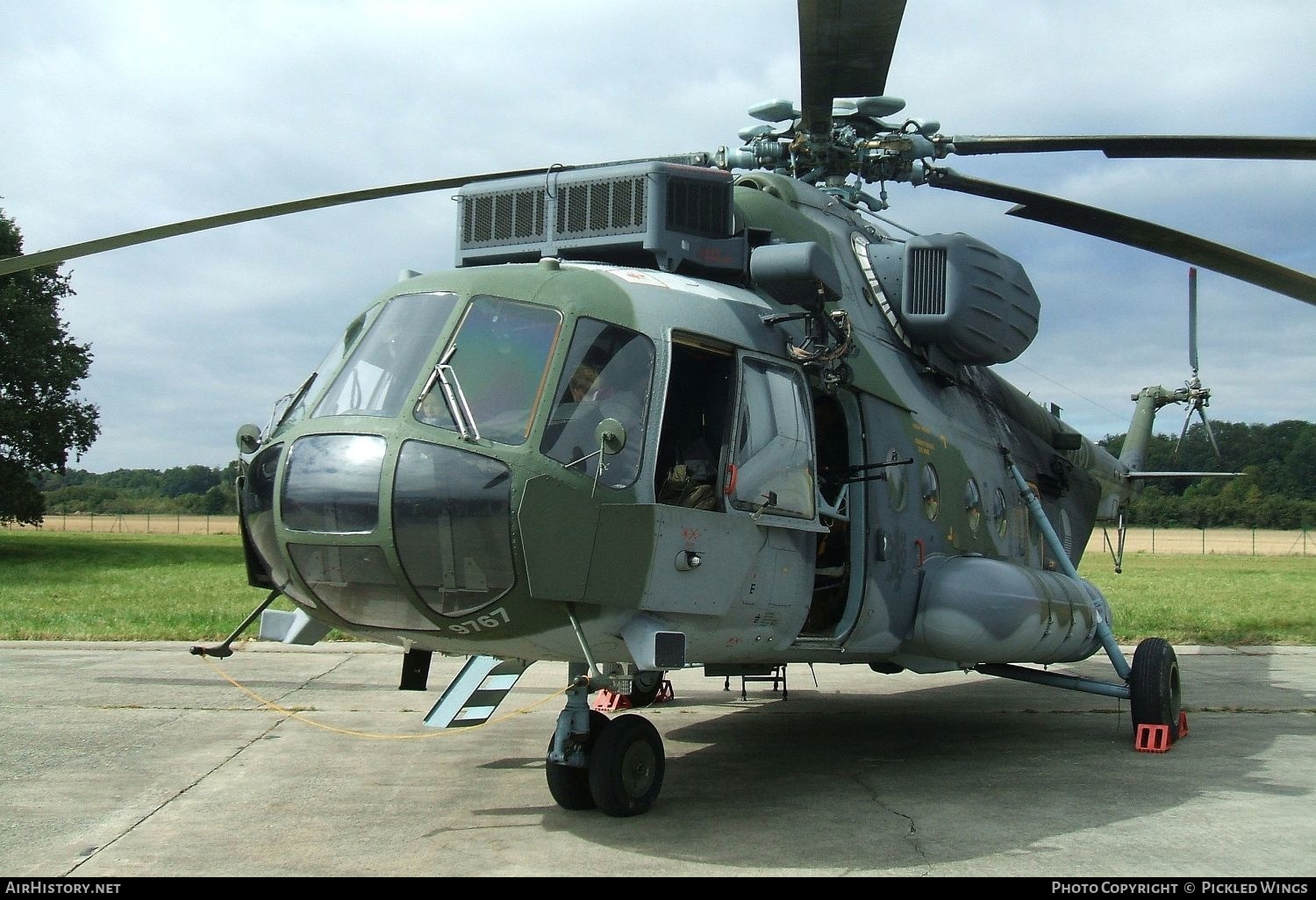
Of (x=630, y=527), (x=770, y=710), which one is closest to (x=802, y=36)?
(x=630, y=527)

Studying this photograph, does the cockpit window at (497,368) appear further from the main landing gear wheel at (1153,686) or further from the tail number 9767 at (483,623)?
the main landing gear wheel at (1153,686)

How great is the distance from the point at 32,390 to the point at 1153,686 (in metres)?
39.2

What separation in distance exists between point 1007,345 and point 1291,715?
4.74m

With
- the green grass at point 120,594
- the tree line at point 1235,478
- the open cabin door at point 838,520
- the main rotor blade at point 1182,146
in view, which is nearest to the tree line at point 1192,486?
the tree line at point 1235,478

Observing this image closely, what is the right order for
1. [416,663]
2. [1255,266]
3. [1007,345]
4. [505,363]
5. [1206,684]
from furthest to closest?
[1206,684]
[1007,345]
[1255,266]
[416,663]
[505,363]

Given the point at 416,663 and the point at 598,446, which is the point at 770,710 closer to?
the point at 416,663

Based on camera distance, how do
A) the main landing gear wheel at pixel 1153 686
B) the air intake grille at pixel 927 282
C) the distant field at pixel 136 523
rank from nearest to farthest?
the air intake grille at pixel 927 282 → the main landing gear wheel at pixel 1153 686 → the distant field at pixel 136 523

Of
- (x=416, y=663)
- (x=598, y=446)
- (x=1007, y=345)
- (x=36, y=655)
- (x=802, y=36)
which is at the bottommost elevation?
(x=36, y=655)

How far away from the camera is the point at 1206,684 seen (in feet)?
43.9

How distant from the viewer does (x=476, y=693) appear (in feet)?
24.3

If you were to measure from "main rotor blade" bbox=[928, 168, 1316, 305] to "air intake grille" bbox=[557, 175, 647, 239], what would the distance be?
11.4 ft

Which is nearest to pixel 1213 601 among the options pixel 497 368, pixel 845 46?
pixel 845 46

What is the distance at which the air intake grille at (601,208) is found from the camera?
23.5 ft

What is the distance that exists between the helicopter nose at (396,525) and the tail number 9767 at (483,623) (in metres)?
0.07
